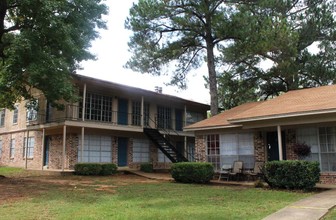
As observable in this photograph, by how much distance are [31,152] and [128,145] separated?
680 centimetres

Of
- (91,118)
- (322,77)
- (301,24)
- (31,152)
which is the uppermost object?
(301,24)

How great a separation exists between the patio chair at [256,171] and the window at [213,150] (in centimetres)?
188

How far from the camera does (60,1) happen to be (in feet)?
48.4

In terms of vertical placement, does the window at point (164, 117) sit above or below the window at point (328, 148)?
above

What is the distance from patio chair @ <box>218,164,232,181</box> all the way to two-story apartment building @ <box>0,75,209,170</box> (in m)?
5.74

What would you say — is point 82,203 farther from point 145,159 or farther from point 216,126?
point 145,159

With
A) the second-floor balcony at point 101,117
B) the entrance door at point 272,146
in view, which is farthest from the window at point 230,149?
the second-floor balcony at point 101,117

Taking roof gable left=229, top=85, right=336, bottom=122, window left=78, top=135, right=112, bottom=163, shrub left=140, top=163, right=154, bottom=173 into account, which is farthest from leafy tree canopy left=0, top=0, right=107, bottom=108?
shrub left=140, top=163, right=154, bottom=173

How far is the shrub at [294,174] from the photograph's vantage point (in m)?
12.4

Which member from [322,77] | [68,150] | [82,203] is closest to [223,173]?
[82,203]

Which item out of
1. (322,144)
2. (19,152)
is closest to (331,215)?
(322,144)

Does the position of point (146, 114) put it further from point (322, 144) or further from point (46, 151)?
point (322, 144)

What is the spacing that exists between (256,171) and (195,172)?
2802mm

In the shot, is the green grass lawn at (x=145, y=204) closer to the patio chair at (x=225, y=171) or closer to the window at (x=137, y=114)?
the patio chair at (x=225, y=171)
